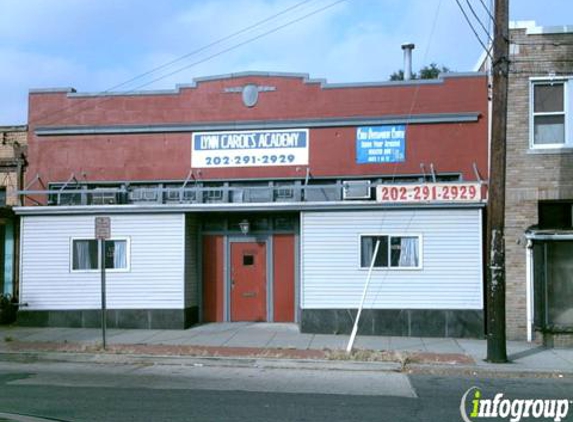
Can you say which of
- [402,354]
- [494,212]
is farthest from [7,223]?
[494,212]

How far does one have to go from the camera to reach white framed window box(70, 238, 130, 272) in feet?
58.6

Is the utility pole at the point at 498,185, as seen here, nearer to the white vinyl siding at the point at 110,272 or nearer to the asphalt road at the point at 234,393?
the asphalt road at the point at 234,393

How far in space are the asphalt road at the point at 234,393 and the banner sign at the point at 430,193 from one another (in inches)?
214

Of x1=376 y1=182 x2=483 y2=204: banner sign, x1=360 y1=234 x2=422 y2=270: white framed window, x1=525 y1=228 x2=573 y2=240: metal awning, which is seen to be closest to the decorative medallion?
x1=376 y1=182 x2=483 y2=204: banner sign

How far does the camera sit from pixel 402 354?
13633mm

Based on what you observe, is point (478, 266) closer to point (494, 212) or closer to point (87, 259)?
point (494, 212)

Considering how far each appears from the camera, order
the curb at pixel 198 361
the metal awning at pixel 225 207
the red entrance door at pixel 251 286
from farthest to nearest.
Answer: the red entrance door at pixel 251 286
the metal awning at pixel 225 207
the curb at pixel 198 361

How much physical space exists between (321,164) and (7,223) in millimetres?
9318

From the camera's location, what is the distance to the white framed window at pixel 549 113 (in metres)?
16.8

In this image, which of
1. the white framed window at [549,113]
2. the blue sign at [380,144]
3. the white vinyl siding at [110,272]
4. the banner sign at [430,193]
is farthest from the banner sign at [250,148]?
the white framed window at [549,113]

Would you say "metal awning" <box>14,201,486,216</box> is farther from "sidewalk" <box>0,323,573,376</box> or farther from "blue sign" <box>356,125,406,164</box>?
"sidewalk" <box>0,323,573,376</box>

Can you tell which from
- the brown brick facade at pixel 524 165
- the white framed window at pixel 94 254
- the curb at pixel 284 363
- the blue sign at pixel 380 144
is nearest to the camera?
the curb at pixel 284 363

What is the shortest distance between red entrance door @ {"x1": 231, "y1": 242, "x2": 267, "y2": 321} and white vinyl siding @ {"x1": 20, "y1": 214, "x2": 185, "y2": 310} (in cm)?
184

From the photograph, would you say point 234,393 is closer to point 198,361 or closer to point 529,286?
point 198,361
